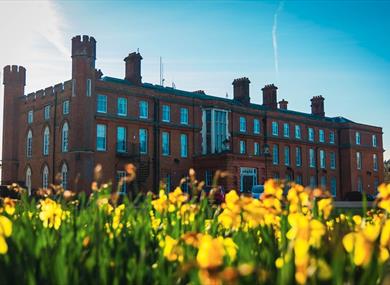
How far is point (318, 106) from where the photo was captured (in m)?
61.2

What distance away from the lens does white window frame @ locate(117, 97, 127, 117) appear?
129 feet

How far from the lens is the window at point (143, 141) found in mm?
40178

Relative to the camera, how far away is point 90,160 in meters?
36.2

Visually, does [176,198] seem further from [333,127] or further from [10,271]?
[333,127]

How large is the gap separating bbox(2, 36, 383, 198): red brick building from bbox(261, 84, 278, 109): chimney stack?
0.38 ft

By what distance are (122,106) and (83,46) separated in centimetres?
585

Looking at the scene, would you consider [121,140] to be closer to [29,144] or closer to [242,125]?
[29,144]

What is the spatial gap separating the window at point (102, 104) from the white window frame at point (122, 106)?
1.28m

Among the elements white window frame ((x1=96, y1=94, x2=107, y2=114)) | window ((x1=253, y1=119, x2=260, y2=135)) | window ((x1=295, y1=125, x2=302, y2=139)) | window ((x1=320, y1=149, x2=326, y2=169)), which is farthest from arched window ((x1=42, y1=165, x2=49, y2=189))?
window ((x1=320, y1=149, x2=326, y2=169))

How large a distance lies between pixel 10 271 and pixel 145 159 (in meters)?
37.4

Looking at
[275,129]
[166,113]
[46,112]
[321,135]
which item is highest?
[46,112]

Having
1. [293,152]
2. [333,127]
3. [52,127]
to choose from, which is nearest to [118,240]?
[52,127]

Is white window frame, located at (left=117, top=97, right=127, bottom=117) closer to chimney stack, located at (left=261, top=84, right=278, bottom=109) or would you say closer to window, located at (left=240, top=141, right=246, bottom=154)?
window, located at (left=240, top=141, right=246, bottom=154)

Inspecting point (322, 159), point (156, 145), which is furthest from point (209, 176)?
point (322, 159)
